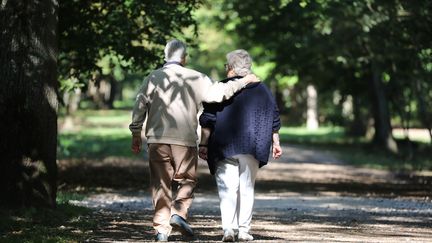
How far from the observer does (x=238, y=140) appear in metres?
8.96

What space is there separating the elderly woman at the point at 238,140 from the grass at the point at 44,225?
5.17ft

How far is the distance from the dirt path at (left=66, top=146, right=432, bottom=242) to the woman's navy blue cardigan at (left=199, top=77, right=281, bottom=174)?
0.98 meters

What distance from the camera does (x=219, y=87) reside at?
29.0 feet

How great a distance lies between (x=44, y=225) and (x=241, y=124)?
274 centimetres

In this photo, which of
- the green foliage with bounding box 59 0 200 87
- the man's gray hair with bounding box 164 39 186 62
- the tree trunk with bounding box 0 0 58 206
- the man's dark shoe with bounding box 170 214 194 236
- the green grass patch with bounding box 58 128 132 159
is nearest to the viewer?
the man's dark shoe with bounding box 170 214 194 236

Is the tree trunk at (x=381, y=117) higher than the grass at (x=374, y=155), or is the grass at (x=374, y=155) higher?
the tree trunk at (x=381, y=117)

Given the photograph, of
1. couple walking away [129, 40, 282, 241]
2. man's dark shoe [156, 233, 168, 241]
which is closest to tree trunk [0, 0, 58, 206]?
couple walking away [129, 40, 282, 241]

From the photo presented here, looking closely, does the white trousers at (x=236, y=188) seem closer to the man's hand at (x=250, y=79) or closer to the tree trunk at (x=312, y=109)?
the man's hand at (x=250, y=79)

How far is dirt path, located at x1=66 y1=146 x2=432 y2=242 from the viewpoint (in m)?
10.1

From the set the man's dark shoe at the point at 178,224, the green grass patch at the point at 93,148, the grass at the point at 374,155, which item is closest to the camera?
the man's dark shoe at the point at 178,224

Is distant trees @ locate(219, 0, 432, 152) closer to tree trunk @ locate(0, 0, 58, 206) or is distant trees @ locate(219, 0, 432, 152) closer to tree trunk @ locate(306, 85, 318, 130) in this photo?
tree trunk @ locate(0, 0, 58, 206)

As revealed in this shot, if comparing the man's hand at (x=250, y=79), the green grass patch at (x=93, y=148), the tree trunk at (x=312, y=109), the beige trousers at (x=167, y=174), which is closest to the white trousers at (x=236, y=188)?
the beige trousers at (x=167, y=174)

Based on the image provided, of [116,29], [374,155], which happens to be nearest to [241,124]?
[116,29]

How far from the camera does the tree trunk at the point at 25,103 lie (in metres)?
10.4
